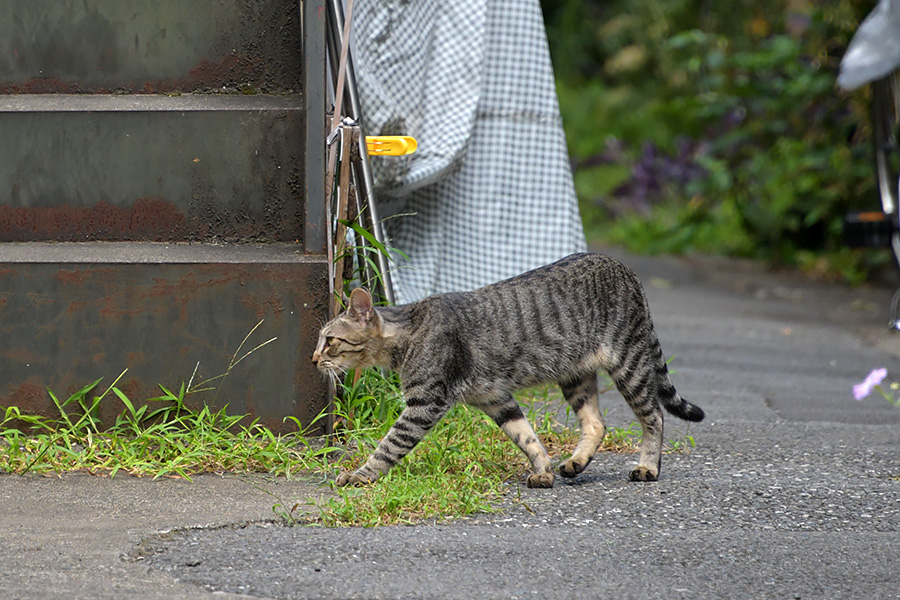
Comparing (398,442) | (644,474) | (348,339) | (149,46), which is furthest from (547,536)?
(149,46)

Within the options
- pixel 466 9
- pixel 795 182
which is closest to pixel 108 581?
pixel 466 9

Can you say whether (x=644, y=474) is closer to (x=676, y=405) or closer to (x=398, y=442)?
(x=676, y=405)

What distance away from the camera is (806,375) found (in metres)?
6.16

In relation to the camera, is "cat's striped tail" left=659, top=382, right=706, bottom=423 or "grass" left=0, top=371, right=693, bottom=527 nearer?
"grass" left=0, top=371, right=693, bottom=527

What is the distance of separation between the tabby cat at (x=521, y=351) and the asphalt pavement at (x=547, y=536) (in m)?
0.21

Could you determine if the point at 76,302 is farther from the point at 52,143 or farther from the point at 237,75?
the point at 237,75

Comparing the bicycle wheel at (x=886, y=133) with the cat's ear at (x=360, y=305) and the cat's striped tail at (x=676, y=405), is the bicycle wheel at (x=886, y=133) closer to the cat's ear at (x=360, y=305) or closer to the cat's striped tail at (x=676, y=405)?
the cat's striped tail at (x=676, y=405)

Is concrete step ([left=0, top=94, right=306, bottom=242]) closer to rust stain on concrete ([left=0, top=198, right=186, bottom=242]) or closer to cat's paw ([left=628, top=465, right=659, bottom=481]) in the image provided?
rust stain on concrete ([left=0, top=198, right=186, bottom=242])

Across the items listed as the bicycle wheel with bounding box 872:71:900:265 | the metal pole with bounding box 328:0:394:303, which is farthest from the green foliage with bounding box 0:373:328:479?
the bicycle wheel with bounding box 872:71:900:265

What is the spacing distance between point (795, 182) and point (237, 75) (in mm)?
6266

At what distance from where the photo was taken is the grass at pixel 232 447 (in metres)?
3.73

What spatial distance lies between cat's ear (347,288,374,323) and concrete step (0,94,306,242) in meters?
0.58

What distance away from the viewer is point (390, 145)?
470 centimetres

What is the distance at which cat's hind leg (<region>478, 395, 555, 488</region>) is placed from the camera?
12.5 ft
